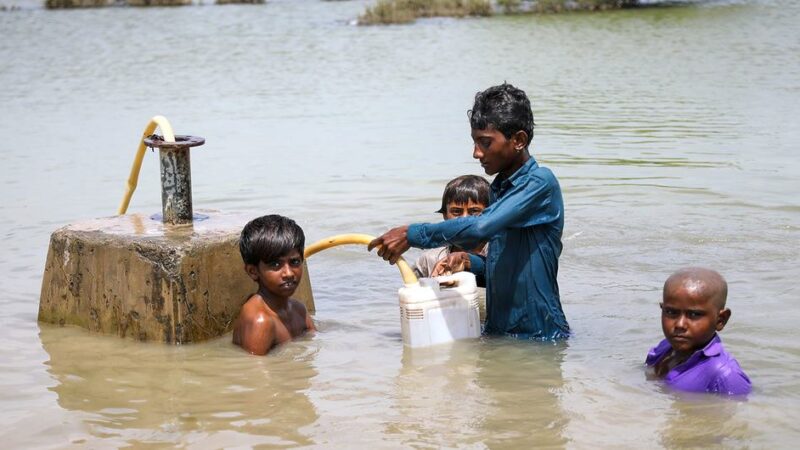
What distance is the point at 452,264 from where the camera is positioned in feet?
18.3

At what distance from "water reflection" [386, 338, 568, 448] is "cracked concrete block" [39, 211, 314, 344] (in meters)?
0.94

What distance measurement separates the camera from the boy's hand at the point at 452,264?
219 inches

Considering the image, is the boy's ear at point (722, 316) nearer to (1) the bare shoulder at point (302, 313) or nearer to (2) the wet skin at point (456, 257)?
(2) the wet skin at point (456, 257)

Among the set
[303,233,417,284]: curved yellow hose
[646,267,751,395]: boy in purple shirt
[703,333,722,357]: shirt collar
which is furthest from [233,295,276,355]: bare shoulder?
[703,333,722,357]: shirt collar

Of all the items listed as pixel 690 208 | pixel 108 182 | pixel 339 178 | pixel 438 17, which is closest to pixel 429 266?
pixel 690 208

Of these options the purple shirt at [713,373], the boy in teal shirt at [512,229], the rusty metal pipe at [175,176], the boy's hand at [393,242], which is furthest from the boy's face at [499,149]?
the rusty metal pipe at [175,176]

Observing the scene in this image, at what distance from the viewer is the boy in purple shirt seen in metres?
4.12

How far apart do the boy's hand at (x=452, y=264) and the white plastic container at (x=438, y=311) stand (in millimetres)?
613

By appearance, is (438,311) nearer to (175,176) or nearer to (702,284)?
(702,284)

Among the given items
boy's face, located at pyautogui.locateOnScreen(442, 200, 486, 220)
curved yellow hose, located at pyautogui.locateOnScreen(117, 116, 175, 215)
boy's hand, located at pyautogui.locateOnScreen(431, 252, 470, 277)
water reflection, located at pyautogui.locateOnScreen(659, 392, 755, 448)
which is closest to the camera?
water reflection, located at pyautogui.locateOnScreen(659, 392, 755, 448)

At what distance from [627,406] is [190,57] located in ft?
56.6

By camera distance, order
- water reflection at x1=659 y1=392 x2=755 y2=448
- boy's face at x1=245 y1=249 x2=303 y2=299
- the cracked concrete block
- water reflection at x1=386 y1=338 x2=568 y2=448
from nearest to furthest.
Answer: water reflection at x1=659 y1=392 x2=755 y2=448 → water reflection at x1=386 y1=338 x2=568 y2=448 → boy's face at x1=245 y1=249 x2=303 y2=299 → the cracked concrete block

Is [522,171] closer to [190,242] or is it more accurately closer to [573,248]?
[190,242]

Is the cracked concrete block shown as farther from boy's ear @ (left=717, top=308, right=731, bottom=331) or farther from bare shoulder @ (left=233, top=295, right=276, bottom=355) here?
boy's ear @ (left=717, top=308, right=731, bottom=331)
